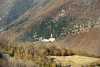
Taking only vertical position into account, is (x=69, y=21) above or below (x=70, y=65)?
above

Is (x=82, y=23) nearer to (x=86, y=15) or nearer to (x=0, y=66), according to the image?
(x=86, y=15)

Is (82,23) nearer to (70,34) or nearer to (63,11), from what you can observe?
(70,34)

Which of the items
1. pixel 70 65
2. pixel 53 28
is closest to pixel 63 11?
pixel 53 28

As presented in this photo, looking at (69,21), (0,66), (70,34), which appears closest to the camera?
(0,66)

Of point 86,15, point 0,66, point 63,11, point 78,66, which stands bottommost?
point 78,66

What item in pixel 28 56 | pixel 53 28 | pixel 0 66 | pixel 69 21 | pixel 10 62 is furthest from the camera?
pixel 53 28

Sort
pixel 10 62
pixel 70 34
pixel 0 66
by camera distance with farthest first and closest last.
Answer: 1. pixel 70 34
2. pixel 10 62
3. pixel 0 66

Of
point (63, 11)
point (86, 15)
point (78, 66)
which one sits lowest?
point (78, 66)

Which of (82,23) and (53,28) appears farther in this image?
(53,28)

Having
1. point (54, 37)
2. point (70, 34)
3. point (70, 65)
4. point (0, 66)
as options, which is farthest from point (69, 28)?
point (0, 66)
